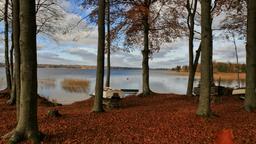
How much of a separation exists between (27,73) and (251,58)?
32.0ft

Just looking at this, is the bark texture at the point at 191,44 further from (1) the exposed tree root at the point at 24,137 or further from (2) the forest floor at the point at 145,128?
(1) the exposed tree root at the point at 24,137

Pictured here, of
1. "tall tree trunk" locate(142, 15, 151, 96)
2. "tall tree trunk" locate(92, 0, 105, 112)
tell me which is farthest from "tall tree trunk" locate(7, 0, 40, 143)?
"tall tree trunk" locate(142, 15, 151, 96)

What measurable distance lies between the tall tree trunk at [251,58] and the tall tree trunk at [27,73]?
30.2ft

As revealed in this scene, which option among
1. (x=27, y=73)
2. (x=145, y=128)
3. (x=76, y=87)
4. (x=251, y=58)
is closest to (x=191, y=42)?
(x=251, y=58)

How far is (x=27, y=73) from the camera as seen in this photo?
9188mm

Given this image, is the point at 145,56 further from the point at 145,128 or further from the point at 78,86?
the point at 78,86

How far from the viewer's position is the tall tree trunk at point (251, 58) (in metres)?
14.8

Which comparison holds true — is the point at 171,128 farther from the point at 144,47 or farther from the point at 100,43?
the point at 144,47

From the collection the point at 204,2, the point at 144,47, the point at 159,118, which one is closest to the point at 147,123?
the point at 159,118

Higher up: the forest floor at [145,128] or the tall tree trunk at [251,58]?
the tall tree trunk at [251,58]

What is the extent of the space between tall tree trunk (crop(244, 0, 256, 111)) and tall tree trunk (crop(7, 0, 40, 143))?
921 cm

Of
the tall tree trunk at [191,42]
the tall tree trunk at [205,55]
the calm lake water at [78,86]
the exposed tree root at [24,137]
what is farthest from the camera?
the calm lake water at [78,86]

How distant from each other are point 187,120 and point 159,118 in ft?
3.51

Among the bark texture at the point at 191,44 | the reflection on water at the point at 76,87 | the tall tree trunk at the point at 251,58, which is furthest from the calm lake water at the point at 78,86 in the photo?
the tall tree trunk at the point at 251,58
